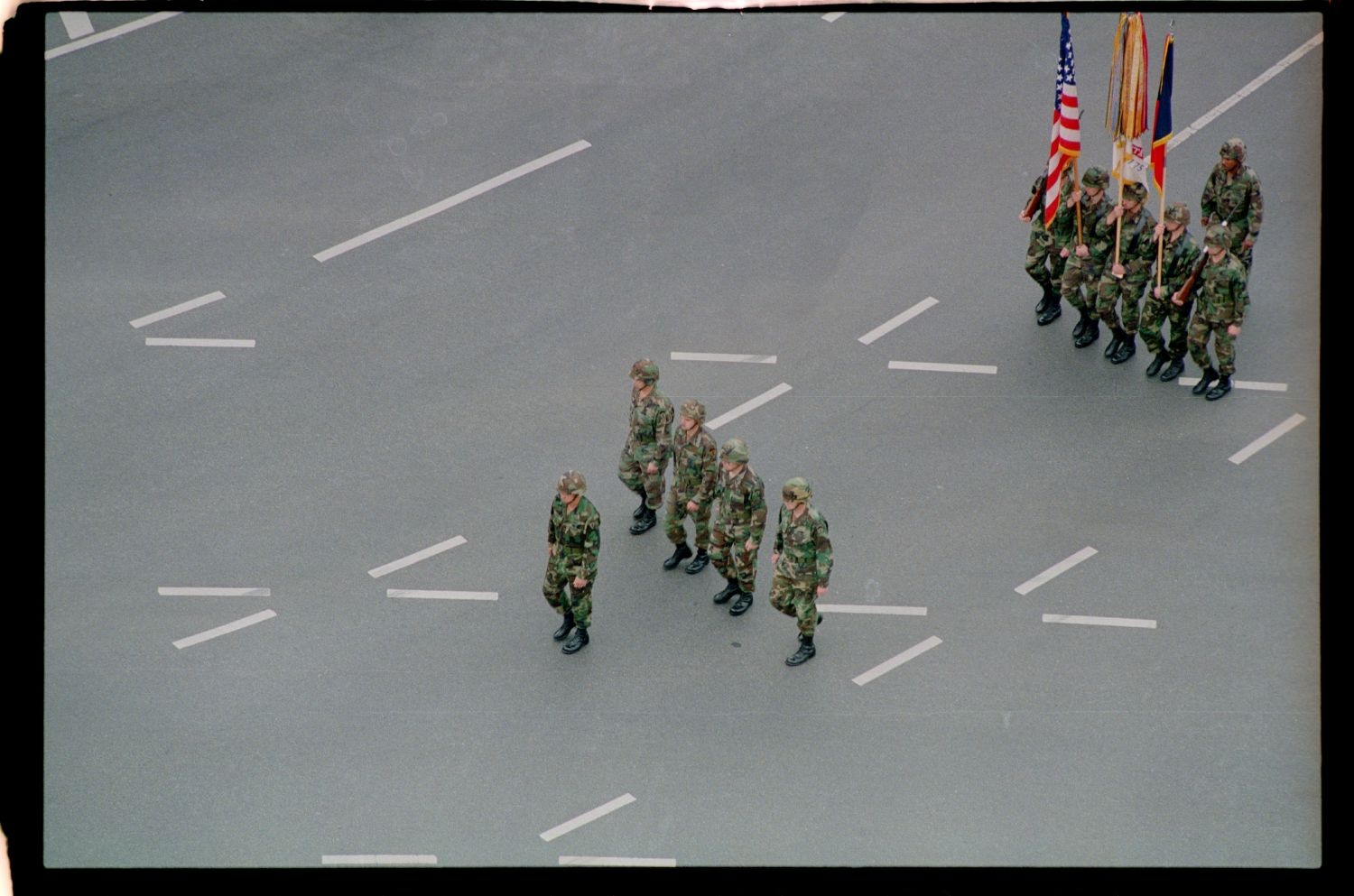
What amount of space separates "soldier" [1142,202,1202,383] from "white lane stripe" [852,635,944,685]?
4175 mm

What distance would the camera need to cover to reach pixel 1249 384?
82.9ft

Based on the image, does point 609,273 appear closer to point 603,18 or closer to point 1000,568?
point 603,18

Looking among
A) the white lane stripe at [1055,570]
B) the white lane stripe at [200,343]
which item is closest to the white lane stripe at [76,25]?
the white lane stripe at [200,343]

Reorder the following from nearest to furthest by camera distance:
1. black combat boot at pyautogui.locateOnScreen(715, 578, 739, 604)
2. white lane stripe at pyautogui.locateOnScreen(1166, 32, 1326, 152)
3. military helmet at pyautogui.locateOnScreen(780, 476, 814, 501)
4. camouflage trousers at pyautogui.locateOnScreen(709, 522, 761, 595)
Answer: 1. military helmet at pyautogui.locateOnScreen(780, 476, 814, 501)
2. camouflage trousers at pyautogui.locateOnScreen(709, 522, 761, 595)
3. black combat boot at pyautogui.locateOnScreen(715, 578, 739, 604)
4. white lane stripe at pyautogui.locateOnScreen(1166, 32, 1326, 152)

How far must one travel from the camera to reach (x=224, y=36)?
28438 millimetres

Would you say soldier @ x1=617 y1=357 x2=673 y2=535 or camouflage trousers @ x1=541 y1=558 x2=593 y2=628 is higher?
soldier @ x1=617 y1=357 x2=673 y2=535

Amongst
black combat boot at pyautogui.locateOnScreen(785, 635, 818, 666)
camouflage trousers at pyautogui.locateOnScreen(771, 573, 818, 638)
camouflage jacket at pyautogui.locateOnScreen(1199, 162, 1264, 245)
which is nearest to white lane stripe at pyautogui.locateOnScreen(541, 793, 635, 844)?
black combat boot at pyautogui.locateOnScreen(785, 635, 818, 666)

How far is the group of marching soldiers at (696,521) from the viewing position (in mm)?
22219

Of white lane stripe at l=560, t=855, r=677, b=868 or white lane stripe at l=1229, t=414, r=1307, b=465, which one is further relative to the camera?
white lane stripe at l=1229, t=414, r=1307, b=465

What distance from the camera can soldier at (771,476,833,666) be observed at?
22000 mm

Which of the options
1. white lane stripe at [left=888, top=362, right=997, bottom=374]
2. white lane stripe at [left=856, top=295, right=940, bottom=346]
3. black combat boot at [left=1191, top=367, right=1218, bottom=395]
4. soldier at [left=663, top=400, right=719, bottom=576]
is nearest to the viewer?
soldier at [left=663, top=400, right=719, bottom=576]

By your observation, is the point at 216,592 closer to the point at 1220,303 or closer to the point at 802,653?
the point at 802,653

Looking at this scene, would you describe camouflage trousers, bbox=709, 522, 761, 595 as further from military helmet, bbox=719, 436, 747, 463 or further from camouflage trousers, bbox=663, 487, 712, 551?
military helmet, bbox=719, 436, 747, 463
